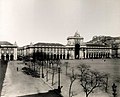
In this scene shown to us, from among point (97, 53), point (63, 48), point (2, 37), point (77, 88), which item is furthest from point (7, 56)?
point (2, 37)

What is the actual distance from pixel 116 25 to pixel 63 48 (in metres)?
30.3

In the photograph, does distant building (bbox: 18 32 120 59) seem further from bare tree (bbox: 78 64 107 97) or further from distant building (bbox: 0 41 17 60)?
bare tree (bbox: 78 64 107 97)

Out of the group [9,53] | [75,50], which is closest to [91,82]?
[9,53]

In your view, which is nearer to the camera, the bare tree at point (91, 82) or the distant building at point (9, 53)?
the bare tree at point (91, 82)

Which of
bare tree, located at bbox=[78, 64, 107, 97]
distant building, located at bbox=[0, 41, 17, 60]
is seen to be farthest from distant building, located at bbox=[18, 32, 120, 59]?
bare tree, located at bbox=[78, 64, 107, 97]

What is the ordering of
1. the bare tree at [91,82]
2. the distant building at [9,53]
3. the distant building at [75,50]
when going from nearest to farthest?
the bare tree at [91,82]
the distant building at [9,53]
the distant building at [75,50]

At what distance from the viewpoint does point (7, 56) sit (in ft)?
95.6

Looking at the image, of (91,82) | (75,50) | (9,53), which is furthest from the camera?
(75,50)

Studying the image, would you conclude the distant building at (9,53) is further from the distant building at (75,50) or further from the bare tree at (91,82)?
the bare tree at (91,82)

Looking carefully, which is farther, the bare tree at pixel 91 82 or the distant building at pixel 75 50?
the distant building at pixel 75 50

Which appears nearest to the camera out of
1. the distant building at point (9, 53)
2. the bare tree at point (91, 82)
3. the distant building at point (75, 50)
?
the bare tree at point (91, 82)

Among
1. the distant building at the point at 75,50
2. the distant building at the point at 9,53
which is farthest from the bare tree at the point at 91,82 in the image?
the distant building at the point at 75,50

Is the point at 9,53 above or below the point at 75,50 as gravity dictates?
below

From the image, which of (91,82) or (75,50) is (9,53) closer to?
(75,50)
